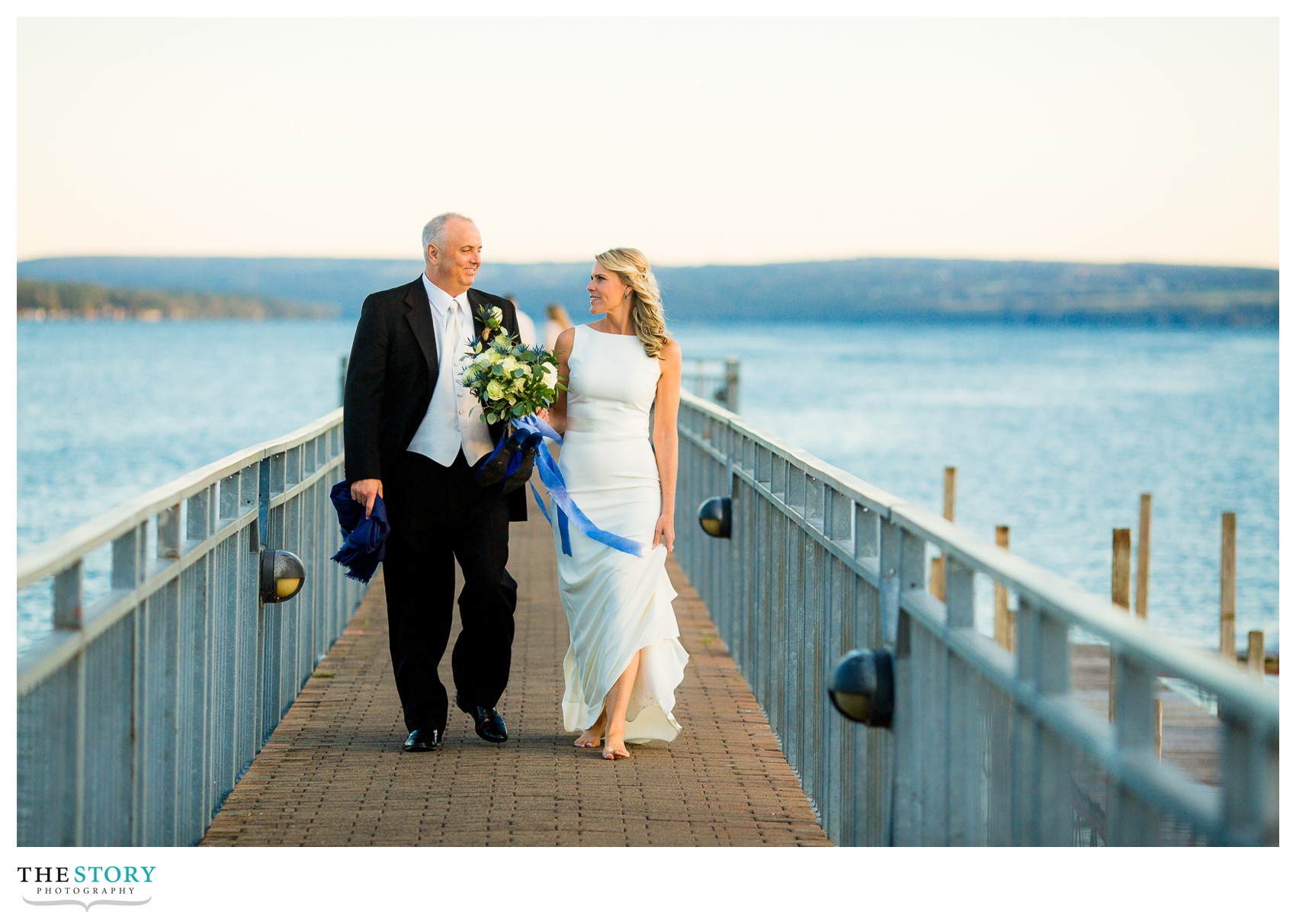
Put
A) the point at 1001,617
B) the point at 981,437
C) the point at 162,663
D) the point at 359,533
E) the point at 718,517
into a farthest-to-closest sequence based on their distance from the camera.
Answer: the point at 981,437, the point at 1001,617, the point at 718,517, the point at 359,533, the point at 162,663

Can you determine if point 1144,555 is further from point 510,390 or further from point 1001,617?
point 510,390

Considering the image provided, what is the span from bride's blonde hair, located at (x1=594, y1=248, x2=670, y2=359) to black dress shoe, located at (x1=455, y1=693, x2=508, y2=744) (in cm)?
152

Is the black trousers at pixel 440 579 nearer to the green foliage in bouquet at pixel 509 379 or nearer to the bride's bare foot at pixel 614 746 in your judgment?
the green foliage in bouquet at pixel 509 379

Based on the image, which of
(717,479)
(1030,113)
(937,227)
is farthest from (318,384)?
(717,479)

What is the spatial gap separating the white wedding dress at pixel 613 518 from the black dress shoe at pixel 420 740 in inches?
23.6

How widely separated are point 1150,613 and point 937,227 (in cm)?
5998

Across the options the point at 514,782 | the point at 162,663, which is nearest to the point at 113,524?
the point at 162,663

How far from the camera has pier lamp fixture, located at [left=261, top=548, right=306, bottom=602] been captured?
5.68m

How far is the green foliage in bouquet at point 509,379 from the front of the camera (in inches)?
214

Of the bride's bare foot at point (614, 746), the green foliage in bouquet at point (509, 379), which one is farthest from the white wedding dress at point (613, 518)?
the green foliage in bouquet at point (509, 379)

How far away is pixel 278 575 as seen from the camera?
5.69m

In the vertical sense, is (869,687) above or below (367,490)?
below

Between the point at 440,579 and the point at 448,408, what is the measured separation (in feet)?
2.19

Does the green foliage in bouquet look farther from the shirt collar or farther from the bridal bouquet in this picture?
the shirt collar
